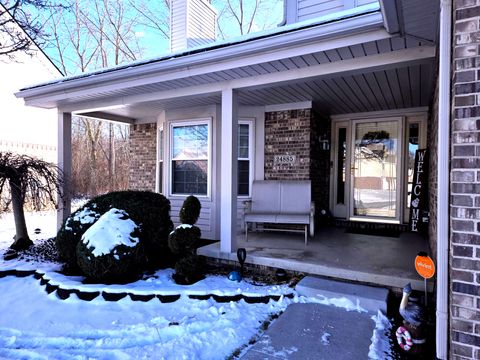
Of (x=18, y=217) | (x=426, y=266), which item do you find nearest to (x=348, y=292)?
(x=426, y=266)

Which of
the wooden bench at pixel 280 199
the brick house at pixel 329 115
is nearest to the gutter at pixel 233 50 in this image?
the brick house at pixel 329 115

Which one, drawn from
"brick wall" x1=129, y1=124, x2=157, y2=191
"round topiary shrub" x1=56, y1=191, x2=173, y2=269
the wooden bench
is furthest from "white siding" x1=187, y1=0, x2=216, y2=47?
"round topiary shrub" x1=56, y1=191, x2=173, y2=269

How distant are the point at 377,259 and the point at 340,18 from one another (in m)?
2.75

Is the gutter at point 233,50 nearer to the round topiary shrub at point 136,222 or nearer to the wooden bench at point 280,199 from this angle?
the round topiary shrub at point 136,222

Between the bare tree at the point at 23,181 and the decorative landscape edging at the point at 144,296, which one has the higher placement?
the bare tree at the point at 23,181

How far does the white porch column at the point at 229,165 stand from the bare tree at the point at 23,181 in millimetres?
3110

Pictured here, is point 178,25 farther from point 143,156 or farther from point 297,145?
point 297,145

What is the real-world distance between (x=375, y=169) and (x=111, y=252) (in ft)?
16.7

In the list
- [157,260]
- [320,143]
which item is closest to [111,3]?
[320,143]

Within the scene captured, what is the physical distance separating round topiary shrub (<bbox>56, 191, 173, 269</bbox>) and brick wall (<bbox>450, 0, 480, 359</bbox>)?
11.4 feet

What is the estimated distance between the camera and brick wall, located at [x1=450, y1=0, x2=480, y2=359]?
65.1 inches

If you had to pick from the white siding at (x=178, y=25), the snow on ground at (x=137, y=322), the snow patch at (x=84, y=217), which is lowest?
the snow on ground at (x=137, y=322)

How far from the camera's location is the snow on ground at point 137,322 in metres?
2.48

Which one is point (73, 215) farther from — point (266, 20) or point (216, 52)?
point (266, 20)
